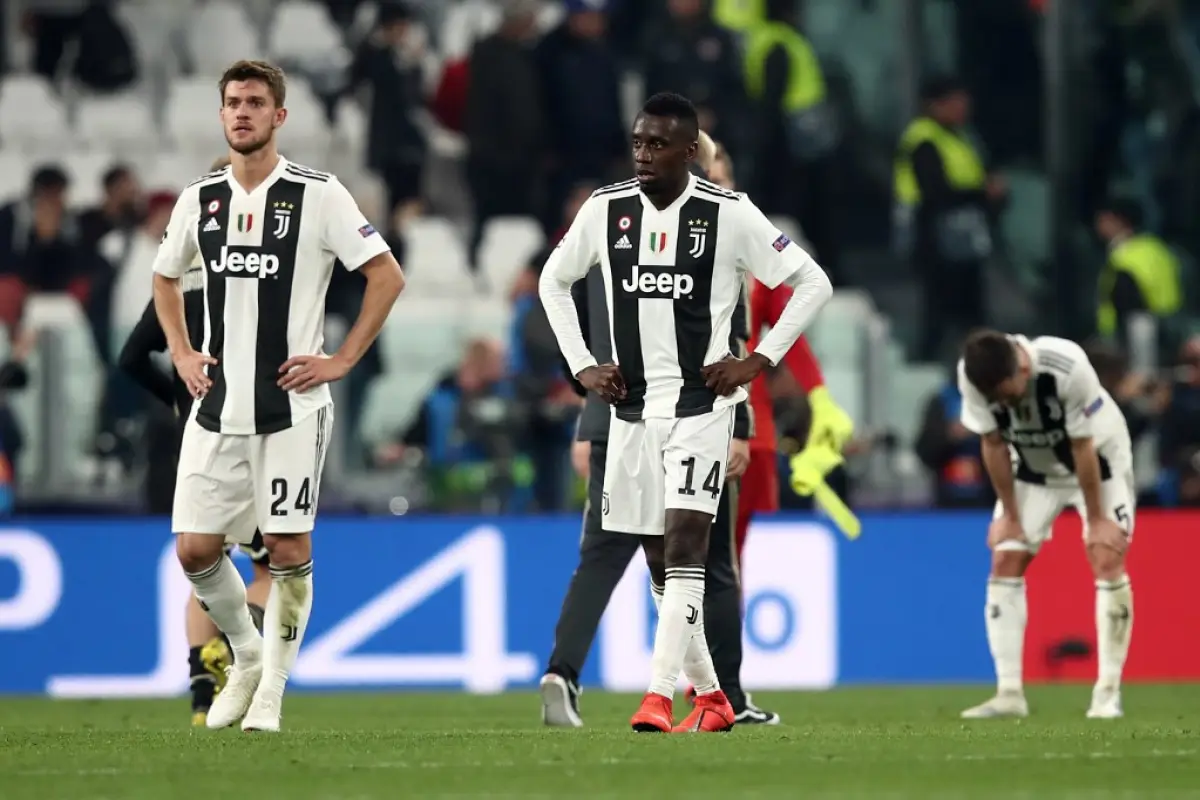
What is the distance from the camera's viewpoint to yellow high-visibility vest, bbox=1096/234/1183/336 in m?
→ 15.7

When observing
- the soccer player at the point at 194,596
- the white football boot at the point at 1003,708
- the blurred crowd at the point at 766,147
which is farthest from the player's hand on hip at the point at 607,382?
the blurred crowd at the point at 766,147

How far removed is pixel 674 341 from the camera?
7746mm

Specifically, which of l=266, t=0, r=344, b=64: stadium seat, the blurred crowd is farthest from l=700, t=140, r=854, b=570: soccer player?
l=266, t=0, r=344, b=64: stadium seat

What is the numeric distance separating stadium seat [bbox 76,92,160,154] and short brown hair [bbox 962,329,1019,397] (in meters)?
9.52

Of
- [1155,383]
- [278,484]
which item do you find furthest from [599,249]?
[1155,383]

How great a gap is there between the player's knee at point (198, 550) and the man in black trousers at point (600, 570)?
1.44m

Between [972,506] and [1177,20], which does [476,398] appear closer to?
[972,506]

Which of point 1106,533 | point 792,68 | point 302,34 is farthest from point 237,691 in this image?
point 302,34

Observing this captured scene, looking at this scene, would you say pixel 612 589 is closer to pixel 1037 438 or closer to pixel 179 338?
pixel 179 338

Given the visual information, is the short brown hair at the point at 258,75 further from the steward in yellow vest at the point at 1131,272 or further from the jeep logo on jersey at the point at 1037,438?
the steward in yellow vest at the point at 1131,272

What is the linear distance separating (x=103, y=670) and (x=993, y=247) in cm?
708

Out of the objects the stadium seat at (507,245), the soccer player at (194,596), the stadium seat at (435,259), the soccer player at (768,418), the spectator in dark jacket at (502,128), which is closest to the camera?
the soccer player at (194,596)

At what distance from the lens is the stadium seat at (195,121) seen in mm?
17344

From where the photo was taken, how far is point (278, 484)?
301 inches
